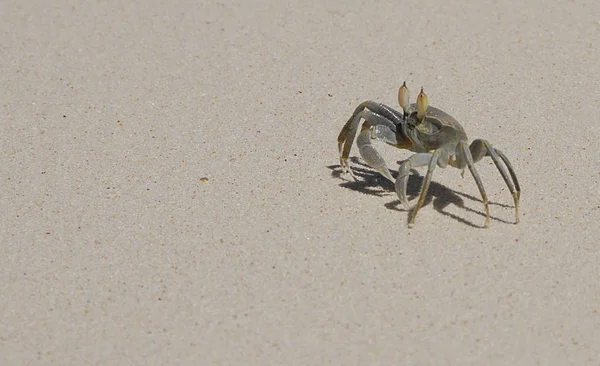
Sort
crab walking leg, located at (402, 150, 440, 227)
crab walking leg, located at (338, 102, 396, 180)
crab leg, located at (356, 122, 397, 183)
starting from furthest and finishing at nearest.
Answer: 1. crab walking leg, located at (338, 102, 396, 180)
2. crab leg, located at (356, 122, 397, 183)
3. crab walking leg, located at (402, 150, 440, 227)

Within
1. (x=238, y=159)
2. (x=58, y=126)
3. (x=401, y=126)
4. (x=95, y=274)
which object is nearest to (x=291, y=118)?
(x=238, y=159)

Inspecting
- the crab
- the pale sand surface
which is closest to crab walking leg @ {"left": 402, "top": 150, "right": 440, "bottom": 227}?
the crab

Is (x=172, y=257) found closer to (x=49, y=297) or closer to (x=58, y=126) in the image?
(x=49, y=297)

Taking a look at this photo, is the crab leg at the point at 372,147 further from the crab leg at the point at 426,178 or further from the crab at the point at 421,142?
the crab leg at the point at 426,178

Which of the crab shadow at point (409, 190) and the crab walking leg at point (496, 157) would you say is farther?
the crab shadow at point (409, 190)

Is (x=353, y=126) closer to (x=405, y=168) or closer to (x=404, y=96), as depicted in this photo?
(x=404, y=96)

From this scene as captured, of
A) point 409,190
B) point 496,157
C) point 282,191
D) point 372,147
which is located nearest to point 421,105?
point 372,147

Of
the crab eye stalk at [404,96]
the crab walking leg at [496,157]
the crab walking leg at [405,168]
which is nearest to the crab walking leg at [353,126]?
the crab eye stalk at [404,96]

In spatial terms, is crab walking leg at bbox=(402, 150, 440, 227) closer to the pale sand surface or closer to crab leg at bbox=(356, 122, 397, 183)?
the pale sand surface
